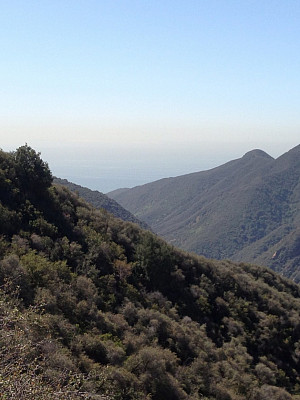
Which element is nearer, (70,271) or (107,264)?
(70,271)

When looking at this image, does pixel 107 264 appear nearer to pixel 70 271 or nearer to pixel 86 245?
pixel 86 245

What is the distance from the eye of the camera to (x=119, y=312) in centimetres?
1816

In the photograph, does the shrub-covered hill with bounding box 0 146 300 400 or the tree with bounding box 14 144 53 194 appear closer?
the shrub-covered hill with bounding box 0 146 300 400

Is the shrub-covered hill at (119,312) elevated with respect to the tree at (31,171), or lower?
lower

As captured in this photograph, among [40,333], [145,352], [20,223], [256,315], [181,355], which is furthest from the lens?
[256,315]

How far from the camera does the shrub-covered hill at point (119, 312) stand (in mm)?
11039

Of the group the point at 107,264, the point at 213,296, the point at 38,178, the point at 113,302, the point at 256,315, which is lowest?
the point at 256,315

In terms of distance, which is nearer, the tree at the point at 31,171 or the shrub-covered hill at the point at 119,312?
the shrub-covered hill at the point at 119,312

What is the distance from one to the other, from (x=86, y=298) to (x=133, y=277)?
599 cm

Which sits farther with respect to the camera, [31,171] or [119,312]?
[31,171]

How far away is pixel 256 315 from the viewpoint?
25.2 m

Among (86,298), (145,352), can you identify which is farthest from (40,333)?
(86,298)

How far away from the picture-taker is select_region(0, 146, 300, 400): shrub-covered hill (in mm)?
11039

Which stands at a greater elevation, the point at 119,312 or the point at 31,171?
the point at 31,171
